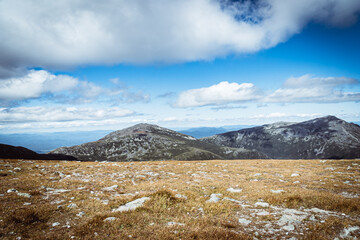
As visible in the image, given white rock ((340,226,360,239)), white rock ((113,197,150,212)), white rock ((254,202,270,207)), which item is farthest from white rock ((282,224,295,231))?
white rock ((113,197,150,212))

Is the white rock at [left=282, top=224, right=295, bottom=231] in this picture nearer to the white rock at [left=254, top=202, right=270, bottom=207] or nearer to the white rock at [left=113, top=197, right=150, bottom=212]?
the white rock at [left=254, top=202, right=270, bottom=207]

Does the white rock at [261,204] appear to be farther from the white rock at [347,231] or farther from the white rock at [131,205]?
the white rock at [131,205]

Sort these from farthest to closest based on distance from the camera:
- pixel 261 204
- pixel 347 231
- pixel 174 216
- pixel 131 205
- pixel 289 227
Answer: pixel 261 204, pixel 131 205, pixel 174 216, pixel 289 227, pixel 347 231

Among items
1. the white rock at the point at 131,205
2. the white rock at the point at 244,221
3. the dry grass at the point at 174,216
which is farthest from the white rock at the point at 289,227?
the white rock at the point at 131,205

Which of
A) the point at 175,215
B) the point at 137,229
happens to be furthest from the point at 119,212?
the point at 175,215

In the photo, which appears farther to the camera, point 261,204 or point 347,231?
point 261,204

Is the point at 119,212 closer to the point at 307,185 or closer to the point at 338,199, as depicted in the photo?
the point at 338,199

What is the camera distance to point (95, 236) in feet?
21.9

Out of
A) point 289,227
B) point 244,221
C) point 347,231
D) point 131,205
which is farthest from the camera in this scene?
point 131,205

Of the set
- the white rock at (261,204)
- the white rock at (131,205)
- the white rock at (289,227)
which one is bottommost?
the white rock at (261,204)

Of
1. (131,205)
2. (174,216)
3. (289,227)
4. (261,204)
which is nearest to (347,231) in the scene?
(289,227)

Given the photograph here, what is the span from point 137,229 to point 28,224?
5.02m

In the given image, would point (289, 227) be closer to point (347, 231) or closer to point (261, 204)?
point (347, 231)

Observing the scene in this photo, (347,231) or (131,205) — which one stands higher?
(131,205)
